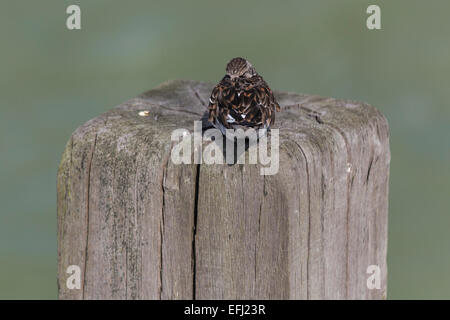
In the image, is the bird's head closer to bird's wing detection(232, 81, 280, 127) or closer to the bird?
the bird

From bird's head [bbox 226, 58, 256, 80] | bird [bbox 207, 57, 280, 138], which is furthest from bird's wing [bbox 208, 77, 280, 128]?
bird's head [bbox 226, 58, 256, 80]

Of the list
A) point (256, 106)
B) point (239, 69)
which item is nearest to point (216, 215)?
point (256, 106)

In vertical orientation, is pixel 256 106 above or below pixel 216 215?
above

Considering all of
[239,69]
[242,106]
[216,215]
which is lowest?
[216,215]

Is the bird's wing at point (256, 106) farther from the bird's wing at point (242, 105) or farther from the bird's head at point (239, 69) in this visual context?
the bird's head at point (239, 69)

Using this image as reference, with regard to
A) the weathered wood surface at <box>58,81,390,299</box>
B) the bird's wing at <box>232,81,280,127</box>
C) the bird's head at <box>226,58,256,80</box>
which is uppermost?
the bird's head at <box>226,58,256,80</box>

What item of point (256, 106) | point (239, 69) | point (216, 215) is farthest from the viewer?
point (239, 69)

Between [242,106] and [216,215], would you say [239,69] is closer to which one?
[242,106]
